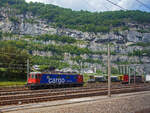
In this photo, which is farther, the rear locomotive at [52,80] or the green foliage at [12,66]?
the green foliage at [12,66]

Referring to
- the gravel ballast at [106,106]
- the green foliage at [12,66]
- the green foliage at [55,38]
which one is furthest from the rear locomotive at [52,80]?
the green foliage at [55,38]

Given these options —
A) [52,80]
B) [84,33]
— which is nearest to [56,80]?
[52,80]

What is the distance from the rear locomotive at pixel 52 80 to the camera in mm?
36469

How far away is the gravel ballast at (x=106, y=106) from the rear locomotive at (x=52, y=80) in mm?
18837

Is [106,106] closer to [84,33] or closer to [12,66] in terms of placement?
[12,66]

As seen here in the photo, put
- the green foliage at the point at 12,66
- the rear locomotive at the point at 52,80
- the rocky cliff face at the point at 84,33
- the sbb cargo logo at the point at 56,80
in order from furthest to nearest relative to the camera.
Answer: the rocky cliff face at the point at 84,33, the green foliage at the point at 12,66, the sbb cargo logo at the point at 56,80, the rear locomotive at the point at 52,80

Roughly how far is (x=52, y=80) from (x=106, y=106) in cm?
2214

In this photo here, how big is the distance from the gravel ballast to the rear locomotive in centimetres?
1884

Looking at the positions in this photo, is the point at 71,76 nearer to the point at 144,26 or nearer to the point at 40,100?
the point at 40,100

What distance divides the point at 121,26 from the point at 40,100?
188 metres

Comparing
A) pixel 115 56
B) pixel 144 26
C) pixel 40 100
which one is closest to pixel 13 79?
pixel 40 100

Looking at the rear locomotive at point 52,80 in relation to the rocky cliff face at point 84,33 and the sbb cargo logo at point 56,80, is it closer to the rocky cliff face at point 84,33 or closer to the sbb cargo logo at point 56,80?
the sbb cargo logo at point 56,80

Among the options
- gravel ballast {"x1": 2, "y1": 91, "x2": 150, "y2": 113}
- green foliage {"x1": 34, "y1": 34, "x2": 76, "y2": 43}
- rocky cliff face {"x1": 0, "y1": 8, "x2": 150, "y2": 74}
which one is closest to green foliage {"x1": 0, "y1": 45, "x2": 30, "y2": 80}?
gravel ballast {"x1": 2, "y1": 91, "x2": 150, "y2": 113}

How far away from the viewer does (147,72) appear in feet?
250
